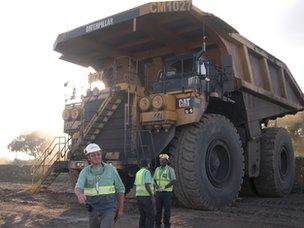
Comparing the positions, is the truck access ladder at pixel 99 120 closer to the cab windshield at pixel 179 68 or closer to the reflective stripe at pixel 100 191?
the cab windshield at pixel 179 68

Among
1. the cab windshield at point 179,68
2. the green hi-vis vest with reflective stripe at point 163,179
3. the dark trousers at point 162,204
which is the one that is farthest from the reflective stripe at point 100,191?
the cab windshield at point 179,68

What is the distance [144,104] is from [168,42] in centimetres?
Answer: 282

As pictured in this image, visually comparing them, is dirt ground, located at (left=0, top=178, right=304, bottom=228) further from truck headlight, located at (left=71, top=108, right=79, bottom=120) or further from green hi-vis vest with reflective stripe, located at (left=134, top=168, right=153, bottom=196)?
truck headlight, located at (left=71, top=108, right=79, bottom=120)

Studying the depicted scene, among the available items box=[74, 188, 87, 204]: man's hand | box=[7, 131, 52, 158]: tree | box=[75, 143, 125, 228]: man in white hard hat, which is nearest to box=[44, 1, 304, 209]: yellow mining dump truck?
box=[75, 143, 125, 228]: man in white hard hat

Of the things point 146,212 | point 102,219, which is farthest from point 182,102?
point 102,219

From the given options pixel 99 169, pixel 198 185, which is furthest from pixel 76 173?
pixel 99 169

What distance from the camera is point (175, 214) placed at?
30.7 ft

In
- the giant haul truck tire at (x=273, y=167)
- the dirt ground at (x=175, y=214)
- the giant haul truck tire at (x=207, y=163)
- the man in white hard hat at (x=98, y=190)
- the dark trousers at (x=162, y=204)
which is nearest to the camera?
the man in white hard hat at (x=98, y=190)

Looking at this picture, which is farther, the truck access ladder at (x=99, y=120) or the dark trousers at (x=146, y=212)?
the truck access ladder at (x=99, y=120)

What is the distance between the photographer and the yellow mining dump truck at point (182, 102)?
1009cm

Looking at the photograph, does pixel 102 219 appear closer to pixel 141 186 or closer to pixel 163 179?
pixel 141 186

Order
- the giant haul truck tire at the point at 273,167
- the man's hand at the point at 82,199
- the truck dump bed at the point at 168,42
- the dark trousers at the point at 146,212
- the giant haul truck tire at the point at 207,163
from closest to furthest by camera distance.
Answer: the man's hand at the point at 82,199, the dark trousers at the point at 146,212, the giant haul truck tire at the point at 207,163, the truck dump bed at the point at 168,42, the giant haul truck tire at the point at 273,167

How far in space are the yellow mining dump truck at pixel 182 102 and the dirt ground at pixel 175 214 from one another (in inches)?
25.9

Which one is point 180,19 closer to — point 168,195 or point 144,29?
point 144,29
